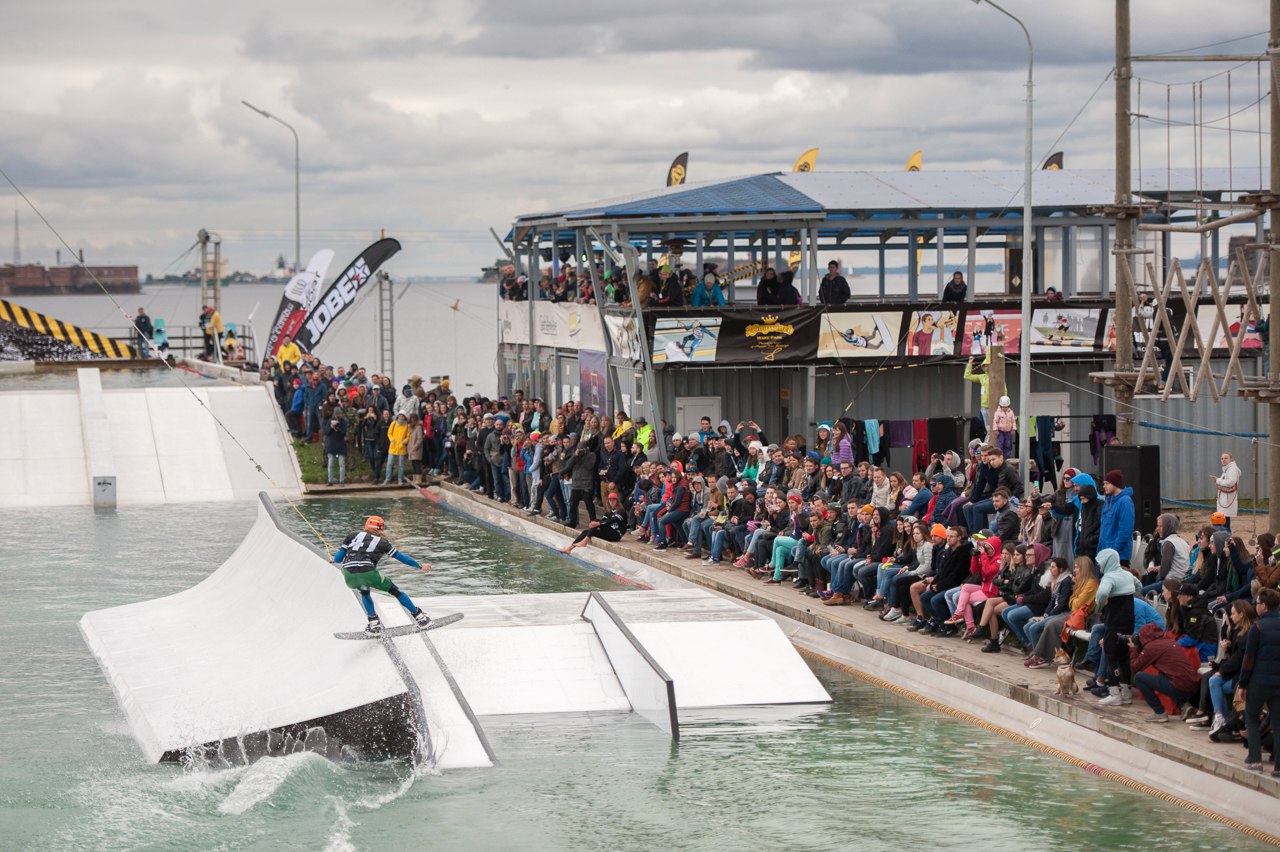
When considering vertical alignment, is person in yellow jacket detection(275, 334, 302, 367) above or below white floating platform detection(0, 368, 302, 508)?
above

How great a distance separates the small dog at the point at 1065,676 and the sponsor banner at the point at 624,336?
13.6m

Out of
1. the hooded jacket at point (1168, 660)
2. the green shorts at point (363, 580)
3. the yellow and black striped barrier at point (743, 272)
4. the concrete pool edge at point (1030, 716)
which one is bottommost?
the concrete pool edge at point (1030, 716)

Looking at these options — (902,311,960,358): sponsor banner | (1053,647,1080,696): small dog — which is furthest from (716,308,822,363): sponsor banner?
(1053,647,1080,696): small dog

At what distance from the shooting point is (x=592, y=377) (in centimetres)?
2997

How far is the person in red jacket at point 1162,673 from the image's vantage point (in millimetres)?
12828

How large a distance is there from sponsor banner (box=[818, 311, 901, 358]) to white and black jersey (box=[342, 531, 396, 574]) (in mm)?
13873

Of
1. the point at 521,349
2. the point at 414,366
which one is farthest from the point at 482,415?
the point at 414,366

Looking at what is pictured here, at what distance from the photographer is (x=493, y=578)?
75.0 feet

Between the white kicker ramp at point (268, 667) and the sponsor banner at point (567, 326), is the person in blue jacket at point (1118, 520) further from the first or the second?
Result: the sponsor banner at point (567, 326)

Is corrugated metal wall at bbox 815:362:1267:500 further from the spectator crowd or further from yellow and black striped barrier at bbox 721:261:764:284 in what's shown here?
yellow and black striped barrier at bbox 721:261:764:284

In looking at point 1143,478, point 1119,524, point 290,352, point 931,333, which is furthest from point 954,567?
point 290,352

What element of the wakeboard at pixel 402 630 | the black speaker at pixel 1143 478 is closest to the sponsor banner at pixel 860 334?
the black speaker at pixel 1143 478

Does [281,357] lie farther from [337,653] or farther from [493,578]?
[337,653]

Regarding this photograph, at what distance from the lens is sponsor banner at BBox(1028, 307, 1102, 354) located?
28.1 m
